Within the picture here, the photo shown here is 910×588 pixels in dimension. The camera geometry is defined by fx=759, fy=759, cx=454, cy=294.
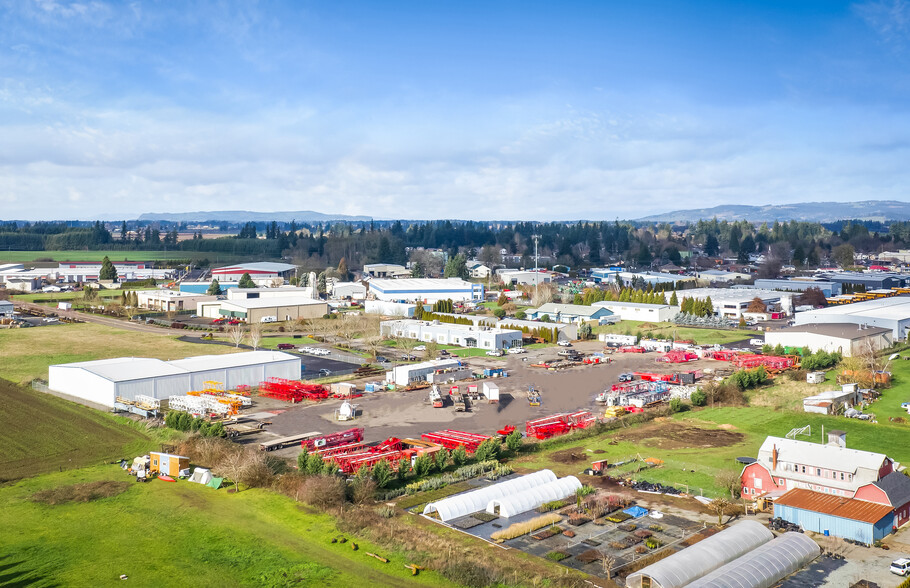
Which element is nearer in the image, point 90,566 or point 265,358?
point 90,566

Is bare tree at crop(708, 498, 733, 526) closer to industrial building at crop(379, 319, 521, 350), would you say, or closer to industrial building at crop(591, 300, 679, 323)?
industrial building at crop(379, 319, 521, 350)

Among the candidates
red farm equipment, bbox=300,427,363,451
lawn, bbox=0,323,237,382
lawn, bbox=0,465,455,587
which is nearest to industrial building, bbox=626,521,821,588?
lawn, bbox=0,465,455,587

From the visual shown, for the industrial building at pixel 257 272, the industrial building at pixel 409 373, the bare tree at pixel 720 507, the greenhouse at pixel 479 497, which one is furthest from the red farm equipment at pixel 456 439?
the industrial building at pixel 257 272

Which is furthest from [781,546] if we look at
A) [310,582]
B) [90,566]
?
[90,566]

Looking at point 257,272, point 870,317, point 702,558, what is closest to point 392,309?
point 257,272

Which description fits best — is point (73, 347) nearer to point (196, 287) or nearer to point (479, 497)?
point (479, 497)

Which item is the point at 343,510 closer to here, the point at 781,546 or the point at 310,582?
the point at 310,582
